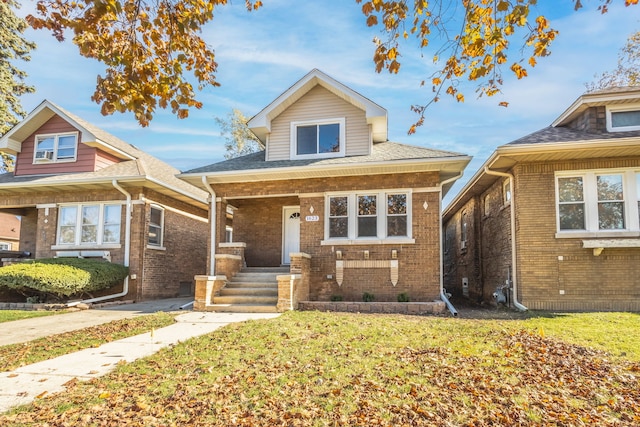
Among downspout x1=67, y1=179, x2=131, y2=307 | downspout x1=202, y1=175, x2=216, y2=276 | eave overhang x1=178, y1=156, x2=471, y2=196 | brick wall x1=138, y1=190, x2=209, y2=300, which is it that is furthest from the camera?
brick wall x1=138, y1=190, x2=209, y2=300

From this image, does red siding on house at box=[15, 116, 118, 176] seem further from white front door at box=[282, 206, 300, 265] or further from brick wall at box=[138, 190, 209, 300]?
white front door at box=[282, 206, 300, 265]

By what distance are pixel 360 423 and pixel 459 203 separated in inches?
615

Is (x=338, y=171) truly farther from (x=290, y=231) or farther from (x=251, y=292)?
(x=251, y=292)

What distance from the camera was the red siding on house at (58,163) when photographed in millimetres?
15070

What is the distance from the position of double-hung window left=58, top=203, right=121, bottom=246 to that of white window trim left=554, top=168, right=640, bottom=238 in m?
13.8

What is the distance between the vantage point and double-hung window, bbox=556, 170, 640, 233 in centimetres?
1036

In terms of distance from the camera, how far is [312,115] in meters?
13.5

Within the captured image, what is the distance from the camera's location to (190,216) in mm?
17719

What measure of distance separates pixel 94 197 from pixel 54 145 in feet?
9.24

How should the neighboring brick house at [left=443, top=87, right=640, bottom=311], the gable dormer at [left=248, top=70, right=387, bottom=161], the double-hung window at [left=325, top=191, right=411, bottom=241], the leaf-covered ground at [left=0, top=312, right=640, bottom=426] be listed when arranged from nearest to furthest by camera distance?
1. the leaf-covered ground at [left=0, top=312, right=640, bottom=426]
2. the neighboring brick house at [left=443, top=87, right=640, bottom=311]
3. the double-hung window at [left=325, top=191, right=411, bottom=241]
4. the gable dormer at [left=248, top=70, right=387, bottom=161]

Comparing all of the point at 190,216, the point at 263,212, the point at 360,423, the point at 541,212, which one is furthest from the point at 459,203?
the point at 360,423

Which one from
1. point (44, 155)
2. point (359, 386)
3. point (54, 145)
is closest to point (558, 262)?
point (359, 386)

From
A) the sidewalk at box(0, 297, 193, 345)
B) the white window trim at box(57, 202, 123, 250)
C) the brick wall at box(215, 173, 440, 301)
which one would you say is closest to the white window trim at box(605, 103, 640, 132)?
the brick wall at box(215, 173, 440, 301)

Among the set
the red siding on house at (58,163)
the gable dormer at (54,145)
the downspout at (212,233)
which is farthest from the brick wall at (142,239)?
the downspout at (212,233)
